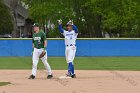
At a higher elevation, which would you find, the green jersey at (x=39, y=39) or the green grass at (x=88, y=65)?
the green jersey at (x=39, y=39)

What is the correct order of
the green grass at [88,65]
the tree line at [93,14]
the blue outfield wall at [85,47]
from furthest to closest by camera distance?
the tree line at [93,14] < the blue outfield wall at [85,47] < the green grass at [88,65]

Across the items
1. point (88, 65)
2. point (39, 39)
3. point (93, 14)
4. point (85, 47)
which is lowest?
point (88, 65)

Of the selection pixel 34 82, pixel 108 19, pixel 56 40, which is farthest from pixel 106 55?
pixel 34 82

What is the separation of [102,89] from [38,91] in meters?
1.75

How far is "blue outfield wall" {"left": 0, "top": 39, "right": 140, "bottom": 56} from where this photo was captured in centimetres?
3590

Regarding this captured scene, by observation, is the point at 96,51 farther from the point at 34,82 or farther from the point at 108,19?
the point at 34,82

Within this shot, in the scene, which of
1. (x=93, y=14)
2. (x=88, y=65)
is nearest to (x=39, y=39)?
(x=88, y=65)

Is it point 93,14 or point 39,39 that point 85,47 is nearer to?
point 93,14

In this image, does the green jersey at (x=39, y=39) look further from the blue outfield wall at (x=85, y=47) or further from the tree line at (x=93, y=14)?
the tree line at (x=93, y=14)

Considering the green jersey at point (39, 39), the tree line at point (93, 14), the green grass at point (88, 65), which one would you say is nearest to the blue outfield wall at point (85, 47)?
the green grass at point (88, 65)

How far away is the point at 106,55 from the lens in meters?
35.9

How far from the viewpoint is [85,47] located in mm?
36125

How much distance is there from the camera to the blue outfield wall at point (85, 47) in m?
35.9

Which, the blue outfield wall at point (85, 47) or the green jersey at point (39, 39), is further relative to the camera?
the blue outfield wall at point (85, 47)
